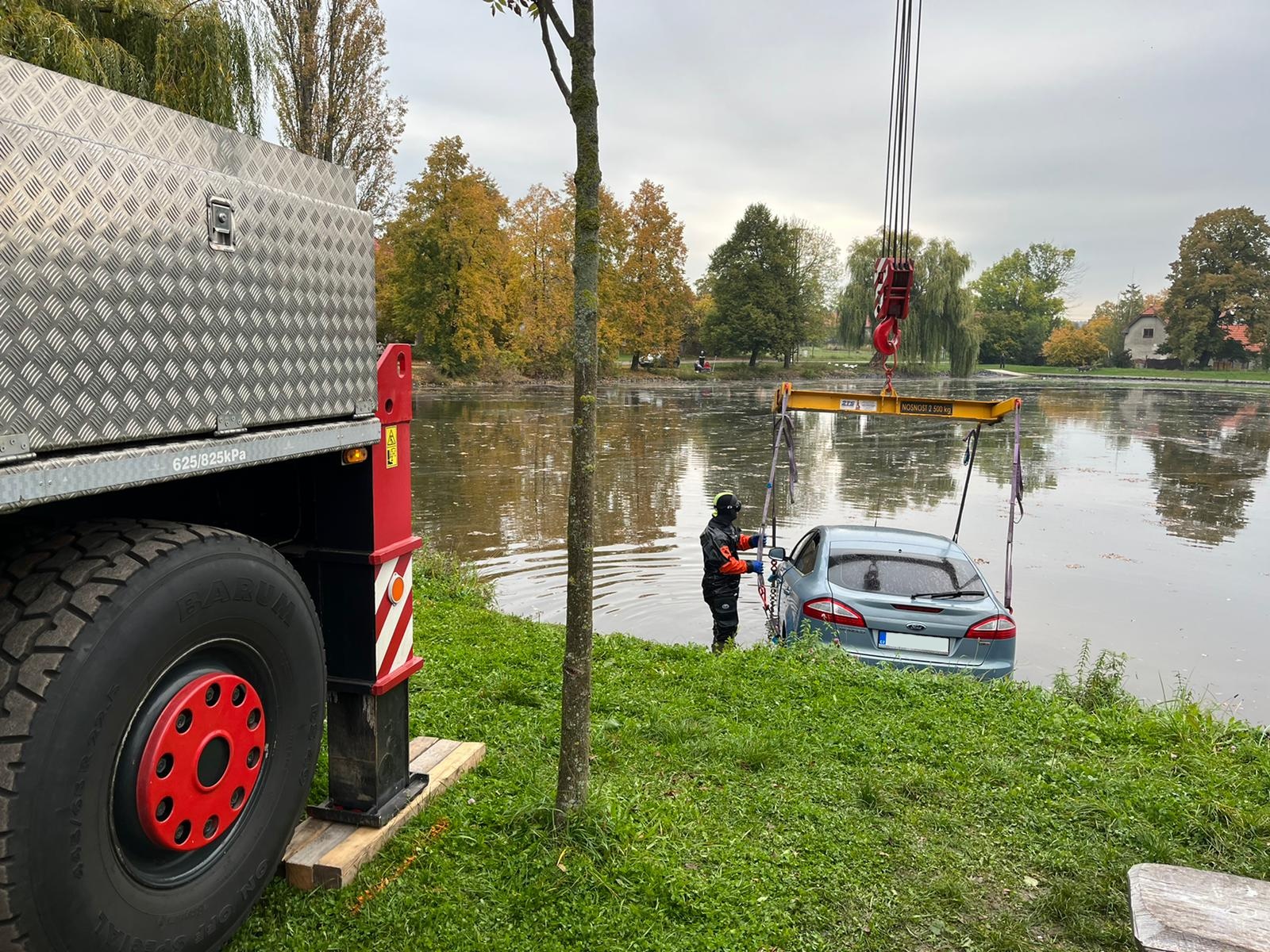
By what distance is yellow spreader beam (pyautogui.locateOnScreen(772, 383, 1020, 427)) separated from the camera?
7926 mm

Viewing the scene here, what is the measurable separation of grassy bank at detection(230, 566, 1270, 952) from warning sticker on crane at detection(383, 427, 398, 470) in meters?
1.45

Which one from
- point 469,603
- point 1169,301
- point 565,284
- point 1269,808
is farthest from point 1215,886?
Answer: point 1169,301

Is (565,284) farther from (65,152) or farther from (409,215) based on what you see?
(65,152)

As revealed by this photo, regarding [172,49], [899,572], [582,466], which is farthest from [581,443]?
[172,49]

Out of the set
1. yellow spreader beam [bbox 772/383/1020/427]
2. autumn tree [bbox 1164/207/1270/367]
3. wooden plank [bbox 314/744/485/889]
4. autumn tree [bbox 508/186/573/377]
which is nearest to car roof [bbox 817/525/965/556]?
yellow spreader beam [bbox 772/383/1020/427]

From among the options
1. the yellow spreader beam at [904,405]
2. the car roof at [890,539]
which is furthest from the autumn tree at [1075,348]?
the car roof at [890,539]

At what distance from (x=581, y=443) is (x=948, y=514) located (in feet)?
50.4

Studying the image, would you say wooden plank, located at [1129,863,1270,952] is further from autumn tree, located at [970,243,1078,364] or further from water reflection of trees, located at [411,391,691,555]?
autumn tree, located at [970,243,1078,364]

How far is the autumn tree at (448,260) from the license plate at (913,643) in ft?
142

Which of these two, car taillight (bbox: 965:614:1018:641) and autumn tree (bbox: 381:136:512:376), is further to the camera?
autumn tree (bbox: 381:136:512:376)

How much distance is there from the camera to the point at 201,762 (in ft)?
7.83

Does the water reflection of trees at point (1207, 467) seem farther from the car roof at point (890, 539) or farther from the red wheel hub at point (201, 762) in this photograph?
the red wheel hub at point (201, 762)

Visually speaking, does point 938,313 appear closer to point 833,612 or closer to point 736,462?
point 736,462

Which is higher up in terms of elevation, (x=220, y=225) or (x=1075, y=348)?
(x=1075, y=348)
